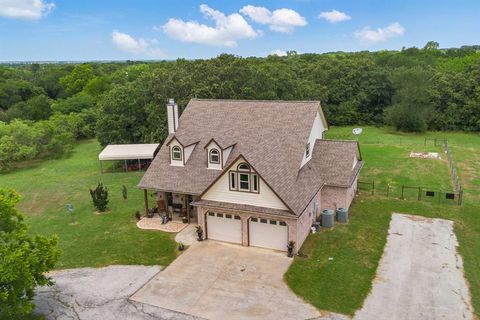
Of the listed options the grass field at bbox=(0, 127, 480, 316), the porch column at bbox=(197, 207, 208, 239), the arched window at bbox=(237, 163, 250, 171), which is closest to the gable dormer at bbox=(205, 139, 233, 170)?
the arched window at bbox=(237, 163, 250, 171)


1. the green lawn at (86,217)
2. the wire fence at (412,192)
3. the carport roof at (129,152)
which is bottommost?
the green lawn at (86,217)

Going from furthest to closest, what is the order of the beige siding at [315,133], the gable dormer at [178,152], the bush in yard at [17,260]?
→ the gable dormer at [178,152], the beige siding at [315,133], the bush in yard at [17,260]

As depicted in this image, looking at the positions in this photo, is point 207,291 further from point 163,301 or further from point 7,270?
point 7,270

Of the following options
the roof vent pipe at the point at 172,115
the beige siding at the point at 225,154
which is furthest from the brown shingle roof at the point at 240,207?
the roof vent pipe at the point at 172,115

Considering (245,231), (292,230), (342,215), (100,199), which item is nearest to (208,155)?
(245,231)

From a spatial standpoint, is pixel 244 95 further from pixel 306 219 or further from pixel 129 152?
pixel 306 219

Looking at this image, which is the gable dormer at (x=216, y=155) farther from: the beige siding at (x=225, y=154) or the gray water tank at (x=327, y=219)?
the gray water tank at (x=327, y=219)
